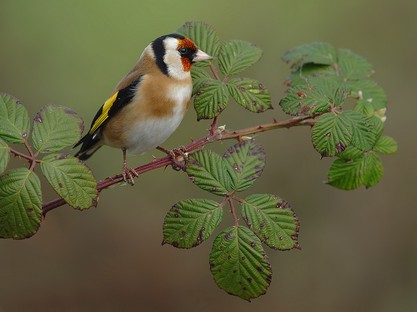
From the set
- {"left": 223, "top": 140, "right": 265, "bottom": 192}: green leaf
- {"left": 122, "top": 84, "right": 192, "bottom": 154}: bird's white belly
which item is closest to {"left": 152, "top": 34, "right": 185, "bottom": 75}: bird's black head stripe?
{"left": 122, "top": 84, "right": 192, "bottom": 154}: bird's white belly

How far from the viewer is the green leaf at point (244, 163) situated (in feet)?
5.21

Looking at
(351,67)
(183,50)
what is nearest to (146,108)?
(183,50)

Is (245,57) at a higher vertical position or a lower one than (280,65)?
higher

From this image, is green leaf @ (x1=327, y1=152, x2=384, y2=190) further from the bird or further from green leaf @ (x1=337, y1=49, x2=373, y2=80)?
the bird

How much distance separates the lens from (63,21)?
208 inches

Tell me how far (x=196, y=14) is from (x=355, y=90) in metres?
3.47

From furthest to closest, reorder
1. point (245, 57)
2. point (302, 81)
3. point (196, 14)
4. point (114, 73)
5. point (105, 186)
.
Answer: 1. point (196, 14)
2. point (114, 73)
3. point (302, 81)
4. point (245, 57)
5. point (105, 186)

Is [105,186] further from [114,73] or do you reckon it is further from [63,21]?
[63,21]

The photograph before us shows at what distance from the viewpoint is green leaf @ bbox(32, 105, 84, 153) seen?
5.09 feet

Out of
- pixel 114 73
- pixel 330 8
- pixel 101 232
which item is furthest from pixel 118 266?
pixel 330 8

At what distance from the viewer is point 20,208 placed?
1.43 m

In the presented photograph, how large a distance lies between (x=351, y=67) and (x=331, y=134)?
1.72ft

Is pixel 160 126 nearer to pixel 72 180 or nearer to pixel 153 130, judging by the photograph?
pixel 153 130

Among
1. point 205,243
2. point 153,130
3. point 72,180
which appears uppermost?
point 72,180
